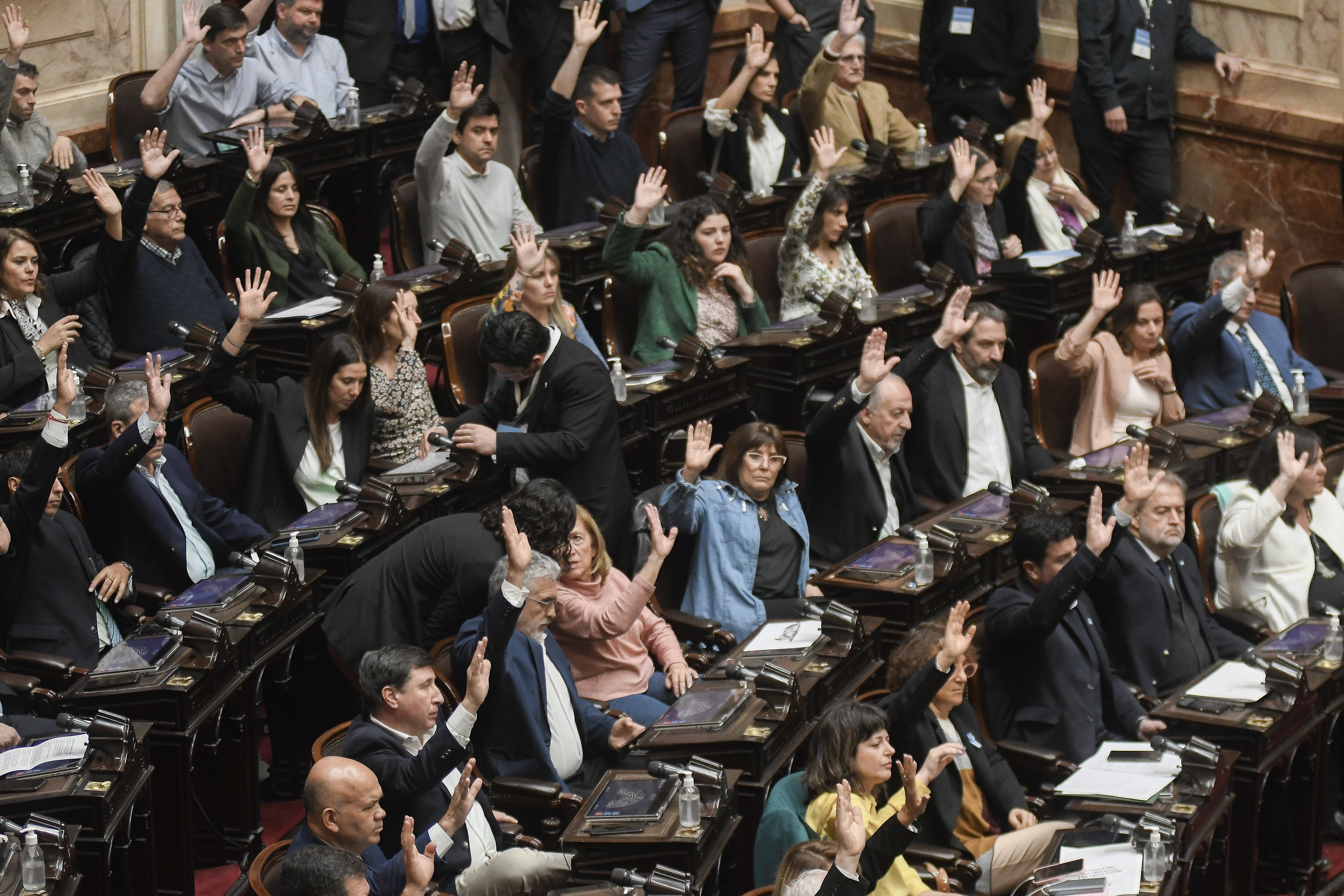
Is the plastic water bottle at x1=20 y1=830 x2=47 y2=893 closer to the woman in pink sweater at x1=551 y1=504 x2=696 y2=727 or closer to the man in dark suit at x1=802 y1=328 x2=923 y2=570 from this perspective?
the woman in pink sweater at x1=551 y1=504 x2=696 y2=727

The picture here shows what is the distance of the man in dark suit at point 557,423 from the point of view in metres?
4.96

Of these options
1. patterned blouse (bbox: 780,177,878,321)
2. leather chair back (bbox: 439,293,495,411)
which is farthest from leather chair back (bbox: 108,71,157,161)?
patterned blouse (bbox: 780,177,878,321)

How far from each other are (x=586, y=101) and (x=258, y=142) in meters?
1.33

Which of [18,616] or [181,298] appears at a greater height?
[181,298]

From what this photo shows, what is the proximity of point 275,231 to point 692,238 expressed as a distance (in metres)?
1.38

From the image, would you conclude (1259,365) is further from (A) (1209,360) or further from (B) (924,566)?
(B) (924,566)

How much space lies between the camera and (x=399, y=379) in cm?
542

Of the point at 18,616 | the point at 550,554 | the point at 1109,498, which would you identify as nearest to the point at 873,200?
the point at 1109,498

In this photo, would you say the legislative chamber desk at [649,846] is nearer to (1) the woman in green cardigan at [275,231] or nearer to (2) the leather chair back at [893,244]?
(1) the woman in green cardigan at [275,231]

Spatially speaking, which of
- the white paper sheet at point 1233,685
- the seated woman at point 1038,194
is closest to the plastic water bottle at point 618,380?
the white paper sheet at point 1233,685

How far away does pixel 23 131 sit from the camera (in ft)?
20.7

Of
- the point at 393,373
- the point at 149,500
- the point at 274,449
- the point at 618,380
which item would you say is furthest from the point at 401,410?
the point at 149,500

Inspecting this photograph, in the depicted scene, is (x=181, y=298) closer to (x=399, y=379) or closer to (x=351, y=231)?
(x=399, y=379)

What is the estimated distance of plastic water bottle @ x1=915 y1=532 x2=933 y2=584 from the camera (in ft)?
16.2
